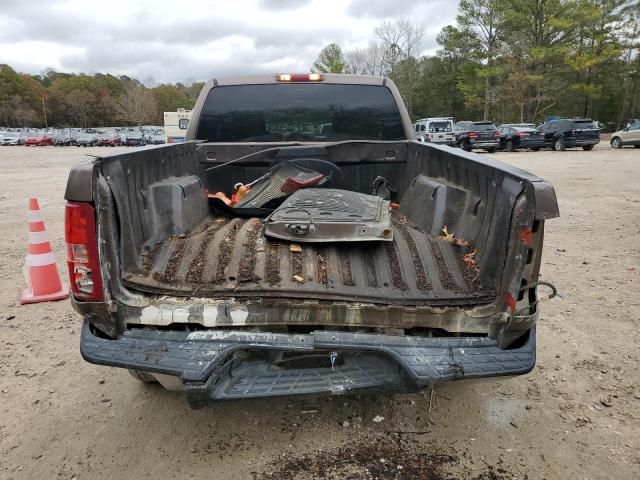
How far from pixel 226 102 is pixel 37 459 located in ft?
10.0

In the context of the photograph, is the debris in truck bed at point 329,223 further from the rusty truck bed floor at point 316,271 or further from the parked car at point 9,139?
the parked car at point 9,139

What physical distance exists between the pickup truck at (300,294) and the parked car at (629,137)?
2721cm

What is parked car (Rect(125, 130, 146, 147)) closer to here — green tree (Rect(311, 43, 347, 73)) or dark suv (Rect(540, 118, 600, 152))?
green tree (Rect(311, 43, 347, 73))

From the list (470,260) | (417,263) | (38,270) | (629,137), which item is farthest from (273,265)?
(629,137)

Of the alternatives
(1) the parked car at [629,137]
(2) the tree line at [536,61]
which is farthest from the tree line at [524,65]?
(1) the parked car at [629,137]

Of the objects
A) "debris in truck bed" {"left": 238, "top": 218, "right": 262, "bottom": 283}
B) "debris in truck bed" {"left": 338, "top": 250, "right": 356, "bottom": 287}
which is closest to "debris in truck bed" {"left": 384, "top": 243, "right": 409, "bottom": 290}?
"debris in truck bed" {"left": 338, "top": 250, "right": 356, "bottom": 287}

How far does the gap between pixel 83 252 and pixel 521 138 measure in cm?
2655

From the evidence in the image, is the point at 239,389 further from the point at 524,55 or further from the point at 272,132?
the point at 524,55

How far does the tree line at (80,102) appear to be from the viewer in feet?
289

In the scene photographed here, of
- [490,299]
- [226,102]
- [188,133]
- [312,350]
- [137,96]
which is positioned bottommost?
[312,350]

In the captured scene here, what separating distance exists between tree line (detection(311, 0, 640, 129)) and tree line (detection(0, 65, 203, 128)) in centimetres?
4452

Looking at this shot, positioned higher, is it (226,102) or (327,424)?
(226,102)

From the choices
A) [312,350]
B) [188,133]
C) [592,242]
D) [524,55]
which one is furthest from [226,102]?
[524,55]

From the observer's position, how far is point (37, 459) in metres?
2.51
